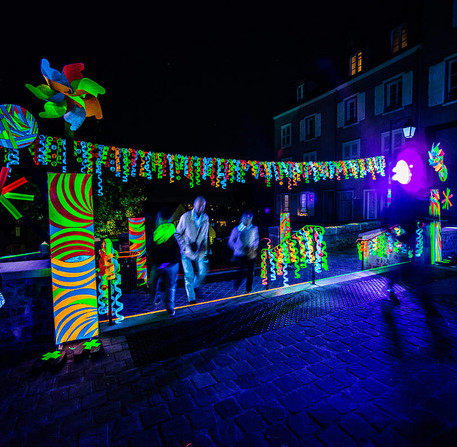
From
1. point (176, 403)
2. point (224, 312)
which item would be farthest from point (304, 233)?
point (176, 403)

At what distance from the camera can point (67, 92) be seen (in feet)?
11.7

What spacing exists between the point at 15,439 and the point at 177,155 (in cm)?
684

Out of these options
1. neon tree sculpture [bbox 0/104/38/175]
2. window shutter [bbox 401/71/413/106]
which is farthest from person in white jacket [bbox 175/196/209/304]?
window shutter [bbox 401/71/413/106]

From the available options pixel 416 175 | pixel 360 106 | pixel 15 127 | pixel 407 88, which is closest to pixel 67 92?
pixel 15 127

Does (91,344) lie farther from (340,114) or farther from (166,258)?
(340,114)

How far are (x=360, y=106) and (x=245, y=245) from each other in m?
17.1

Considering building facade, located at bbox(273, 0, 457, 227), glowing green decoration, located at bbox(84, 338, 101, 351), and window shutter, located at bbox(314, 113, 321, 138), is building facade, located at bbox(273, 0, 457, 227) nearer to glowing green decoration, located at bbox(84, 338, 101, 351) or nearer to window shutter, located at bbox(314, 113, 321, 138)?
window shutter, located at bbox(314, 113, 321, 138)

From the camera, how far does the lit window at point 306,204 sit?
21812 mm

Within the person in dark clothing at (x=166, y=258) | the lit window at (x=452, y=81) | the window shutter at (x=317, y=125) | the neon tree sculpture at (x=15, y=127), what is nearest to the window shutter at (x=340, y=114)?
the window shutter at (x=317, y=125)

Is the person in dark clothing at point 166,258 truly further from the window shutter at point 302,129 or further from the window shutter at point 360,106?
the window shutter at point 302,129

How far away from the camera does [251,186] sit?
35281mm

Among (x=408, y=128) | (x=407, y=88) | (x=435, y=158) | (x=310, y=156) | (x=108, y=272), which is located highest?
(x=407, y=88)

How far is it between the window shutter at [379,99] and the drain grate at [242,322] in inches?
573

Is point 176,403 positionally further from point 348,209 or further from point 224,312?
point 348,209
